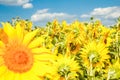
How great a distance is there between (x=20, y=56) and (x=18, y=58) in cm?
3

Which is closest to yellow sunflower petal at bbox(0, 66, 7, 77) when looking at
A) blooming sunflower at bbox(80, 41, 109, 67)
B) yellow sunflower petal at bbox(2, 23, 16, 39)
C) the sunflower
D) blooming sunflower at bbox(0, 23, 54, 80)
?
blooming sunflower at bbox(0, 23, 54, 80)

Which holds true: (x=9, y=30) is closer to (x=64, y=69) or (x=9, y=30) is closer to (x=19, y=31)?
(x=19, y=31)

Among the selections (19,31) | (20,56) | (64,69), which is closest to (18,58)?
(20,56)

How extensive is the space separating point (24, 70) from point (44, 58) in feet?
0.51

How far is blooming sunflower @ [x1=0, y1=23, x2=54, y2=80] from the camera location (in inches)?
90.4

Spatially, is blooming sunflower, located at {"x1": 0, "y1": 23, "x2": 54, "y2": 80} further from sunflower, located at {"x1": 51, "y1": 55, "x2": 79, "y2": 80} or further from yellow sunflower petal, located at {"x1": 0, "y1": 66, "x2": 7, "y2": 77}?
sunflower, located at {"x1": 51, "y1": 55, "x2": 79, "y2": 80}

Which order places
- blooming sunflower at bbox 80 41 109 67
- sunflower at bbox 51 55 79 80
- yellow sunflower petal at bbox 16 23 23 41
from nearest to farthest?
yellow sunflower petal at bbox 16 23 23 41, sunflower at bbox 51 55 79 80, blooming sunflower at bbox 80 41 109 67

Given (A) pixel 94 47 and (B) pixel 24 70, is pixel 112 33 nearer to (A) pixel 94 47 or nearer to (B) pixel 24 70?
(A) pixel 94 47

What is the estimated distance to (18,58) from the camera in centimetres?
232

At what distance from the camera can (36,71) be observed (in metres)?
2.51

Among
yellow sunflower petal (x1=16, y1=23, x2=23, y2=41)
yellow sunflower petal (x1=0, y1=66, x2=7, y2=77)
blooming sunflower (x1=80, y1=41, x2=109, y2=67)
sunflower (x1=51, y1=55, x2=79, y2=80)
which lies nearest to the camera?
yellow sunflower petal (x1=0, y1=66, x2=7, y2=77)

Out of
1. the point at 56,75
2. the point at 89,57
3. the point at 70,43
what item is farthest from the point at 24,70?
the point at 70,43

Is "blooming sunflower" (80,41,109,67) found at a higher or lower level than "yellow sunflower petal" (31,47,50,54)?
lower

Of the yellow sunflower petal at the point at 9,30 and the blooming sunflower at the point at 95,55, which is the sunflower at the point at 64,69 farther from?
the yellow sunflower petal at the point at 9,30
